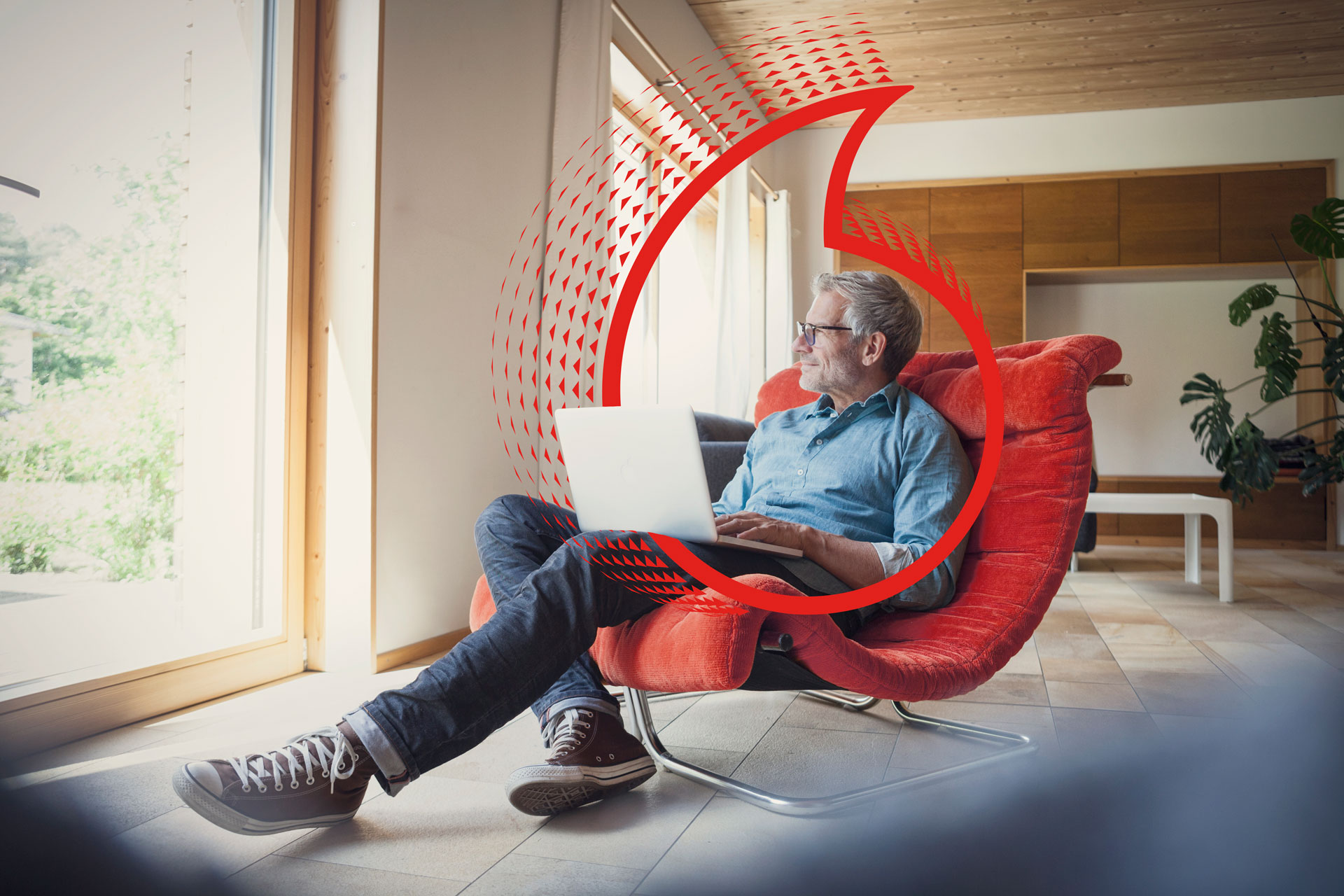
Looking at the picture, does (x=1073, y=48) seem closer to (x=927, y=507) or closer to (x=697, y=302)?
(x=697, y=302)

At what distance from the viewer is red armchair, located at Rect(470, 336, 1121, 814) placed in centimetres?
135

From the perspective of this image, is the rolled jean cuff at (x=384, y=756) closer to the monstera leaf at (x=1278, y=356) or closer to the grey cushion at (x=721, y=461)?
the grey cushion at (x=721, y=461)

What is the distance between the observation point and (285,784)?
1.31m

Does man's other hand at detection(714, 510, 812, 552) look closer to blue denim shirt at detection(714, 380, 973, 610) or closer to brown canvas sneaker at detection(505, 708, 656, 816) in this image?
blue denim shirt at detection(714, 380, 973, 610)

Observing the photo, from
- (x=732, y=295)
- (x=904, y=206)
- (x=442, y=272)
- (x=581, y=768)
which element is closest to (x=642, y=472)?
(x=581, y=768)

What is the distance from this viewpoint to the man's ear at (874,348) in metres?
1.93

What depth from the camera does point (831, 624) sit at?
1.35m

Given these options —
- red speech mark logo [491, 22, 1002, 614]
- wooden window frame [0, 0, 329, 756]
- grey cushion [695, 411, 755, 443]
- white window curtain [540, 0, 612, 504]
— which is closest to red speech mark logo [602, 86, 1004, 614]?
red speech mark logo [491, 22, 1002, 614]

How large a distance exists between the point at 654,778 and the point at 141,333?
153 centimetres

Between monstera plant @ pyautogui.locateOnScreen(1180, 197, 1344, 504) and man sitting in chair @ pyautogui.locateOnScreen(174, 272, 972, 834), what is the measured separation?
4.30m

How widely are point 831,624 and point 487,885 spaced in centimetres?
57

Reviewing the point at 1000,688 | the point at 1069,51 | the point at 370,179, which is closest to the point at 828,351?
the point at 1000,688

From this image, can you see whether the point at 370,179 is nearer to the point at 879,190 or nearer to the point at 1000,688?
the point at 1000,688

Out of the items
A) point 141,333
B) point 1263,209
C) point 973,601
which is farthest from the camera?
point 1263,209
